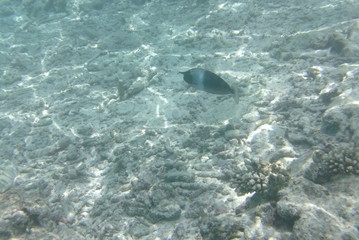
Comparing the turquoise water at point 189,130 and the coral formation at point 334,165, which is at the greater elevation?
the coral formation at point 334,165

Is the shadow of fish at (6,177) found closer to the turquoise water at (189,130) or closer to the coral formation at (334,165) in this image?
the turquoise water at (189,130)

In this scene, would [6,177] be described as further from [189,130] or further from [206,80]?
[206,80]

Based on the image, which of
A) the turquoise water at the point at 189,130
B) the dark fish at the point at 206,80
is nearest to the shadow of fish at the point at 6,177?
the turquoise water at the point at 189,130

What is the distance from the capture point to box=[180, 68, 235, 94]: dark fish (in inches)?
131

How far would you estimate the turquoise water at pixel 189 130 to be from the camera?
289cm

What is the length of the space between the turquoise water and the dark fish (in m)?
0.94

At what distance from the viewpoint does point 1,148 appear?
5500 mm

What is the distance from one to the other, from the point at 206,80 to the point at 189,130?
5.99ft

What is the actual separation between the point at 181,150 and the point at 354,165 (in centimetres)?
267

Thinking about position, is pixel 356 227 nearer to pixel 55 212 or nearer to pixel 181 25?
pixel 55 212

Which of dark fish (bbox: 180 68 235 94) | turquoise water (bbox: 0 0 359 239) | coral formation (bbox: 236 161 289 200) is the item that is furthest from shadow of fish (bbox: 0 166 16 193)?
coral formation (bbox: 236 161 289 200)

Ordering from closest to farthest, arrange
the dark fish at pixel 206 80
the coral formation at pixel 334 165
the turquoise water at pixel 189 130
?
1. the coral formation at pixel 334 165
2. the turquoise water at pixel 189 130
3. the dark fish at pixel 206 80

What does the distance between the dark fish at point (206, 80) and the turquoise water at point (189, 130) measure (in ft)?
3.08

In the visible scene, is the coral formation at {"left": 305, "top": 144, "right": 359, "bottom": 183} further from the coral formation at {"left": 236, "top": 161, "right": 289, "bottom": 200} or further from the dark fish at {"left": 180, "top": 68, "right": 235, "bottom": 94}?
the dark fish at {"left": 180, "top": 68, "right": 235, "bottom": 94}
